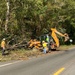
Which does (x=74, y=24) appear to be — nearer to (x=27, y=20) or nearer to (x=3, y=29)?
(x=27, y=20)

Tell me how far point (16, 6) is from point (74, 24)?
29.0 m

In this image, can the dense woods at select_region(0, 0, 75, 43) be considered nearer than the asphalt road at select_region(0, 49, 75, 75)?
No

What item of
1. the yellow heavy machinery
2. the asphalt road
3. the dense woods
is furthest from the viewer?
the yellow heavy machinery

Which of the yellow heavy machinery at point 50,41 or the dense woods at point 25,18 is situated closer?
the dense woods at point 25,18

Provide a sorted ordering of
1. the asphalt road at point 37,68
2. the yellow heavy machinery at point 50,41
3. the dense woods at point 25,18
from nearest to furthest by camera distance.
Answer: the asphalt road at point 37,68 → the dense woods at point 25,18 → the yellow heavy machinery at point 50,41

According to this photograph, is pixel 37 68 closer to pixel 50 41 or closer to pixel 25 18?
pixel 50 41

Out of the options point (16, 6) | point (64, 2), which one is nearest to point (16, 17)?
point (16, 6)

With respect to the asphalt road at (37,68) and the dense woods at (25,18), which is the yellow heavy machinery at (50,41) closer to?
the dense woods at (25,18)

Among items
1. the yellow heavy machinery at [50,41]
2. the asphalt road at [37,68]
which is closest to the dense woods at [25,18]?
the yellow heavy machinery at [50,41]

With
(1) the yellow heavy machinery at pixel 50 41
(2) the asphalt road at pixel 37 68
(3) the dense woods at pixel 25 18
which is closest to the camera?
(2) the asphalt road at pixel 37 68

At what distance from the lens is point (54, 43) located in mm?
38406

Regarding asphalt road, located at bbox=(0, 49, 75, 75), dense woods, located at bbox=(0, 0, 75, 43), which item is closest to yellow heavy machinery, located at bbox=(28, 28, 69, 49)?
dense woods, located at bbox=(0, 0, 75, 43)

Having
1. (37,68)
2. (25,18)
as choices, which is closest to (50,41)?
(25,18)

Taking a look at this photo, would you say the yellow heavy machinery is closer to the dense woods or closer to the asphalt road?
the dense woods
